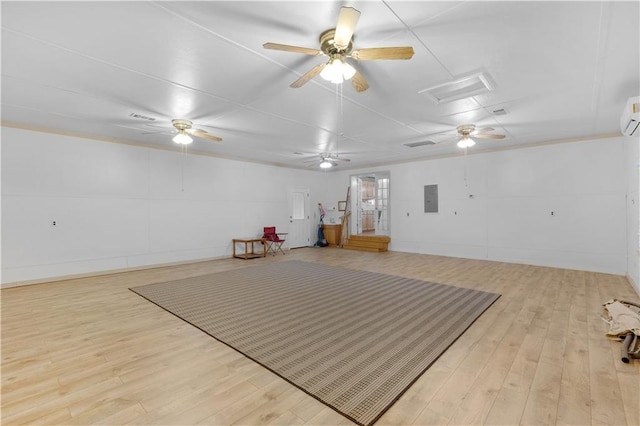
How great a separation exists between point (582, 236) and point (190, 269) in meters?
8.70

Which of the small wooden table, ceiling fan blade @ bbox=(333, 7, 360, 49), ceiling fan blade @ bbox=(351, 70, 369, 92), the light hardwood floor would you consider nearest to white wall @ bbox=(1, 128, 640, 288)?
the small wooden table

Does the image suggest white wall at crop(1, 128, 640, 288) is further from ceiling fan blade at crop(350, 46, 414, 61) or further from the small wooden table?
ceiling fan blade at crop(350, 46, 414, 61)

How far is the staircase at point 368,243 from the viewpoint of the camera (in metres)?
9.05

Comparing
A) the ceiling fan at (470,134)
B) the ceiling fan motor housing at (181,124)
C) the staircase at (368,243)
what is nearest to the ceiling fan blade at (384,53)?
the ceiling fan at (470,134)

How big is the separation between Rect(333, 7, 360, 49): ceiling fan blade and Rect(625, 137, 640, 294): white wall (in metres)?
5.37

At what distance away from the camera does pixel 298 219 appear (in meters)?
10.0

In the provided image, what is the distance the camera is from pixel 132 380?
2.15m

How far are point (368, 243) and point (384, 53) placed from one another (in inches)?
299

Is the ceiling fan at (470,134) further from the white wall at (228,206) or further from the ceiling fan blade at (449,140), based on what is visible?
the white wall at (228,206)

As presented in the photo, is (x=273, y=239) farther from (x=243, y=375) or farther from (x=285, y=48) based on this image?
(x=285, y=48)

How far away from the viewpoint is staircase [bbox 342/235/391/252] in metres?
9.05

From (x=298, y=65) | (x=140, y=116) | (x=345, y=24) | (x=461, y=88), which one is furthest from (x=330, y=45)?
(x=140, y=116)

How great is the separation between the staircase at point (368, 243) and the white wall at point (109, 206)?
3.41 meters

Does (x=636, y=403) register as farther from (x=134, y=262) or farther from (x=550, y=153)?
(x=134, y=262)
